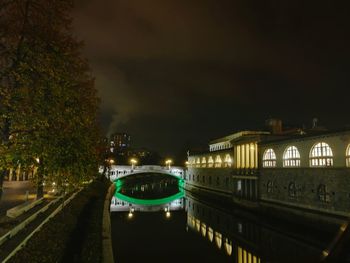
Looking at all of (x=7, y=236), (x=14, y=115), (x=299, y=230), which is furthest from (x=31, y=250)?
(x=299, y=230)

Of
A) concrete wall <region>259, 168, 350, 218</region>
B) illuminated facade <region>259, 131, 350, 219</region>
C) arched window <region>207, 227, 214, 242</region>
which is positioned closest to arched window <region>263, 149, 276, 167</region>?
illuminated facade <region>259, 131, 350, 219</region>

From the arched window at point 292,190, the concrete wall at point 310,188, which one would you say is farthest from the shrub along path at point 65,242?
the arched window at point 292,190

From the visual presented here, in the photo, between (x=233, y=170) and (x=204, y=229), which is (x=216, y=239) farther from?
(x=233, y=170)

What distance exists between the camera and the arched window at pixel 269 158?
38875mm

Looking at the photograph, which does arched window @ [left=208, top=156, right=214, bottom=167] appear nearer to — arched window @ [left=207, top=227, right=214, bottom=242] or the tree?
arched window @ [left=207, top=227, right=214, bottom=242]

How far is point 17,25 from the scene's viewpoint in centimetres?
1386

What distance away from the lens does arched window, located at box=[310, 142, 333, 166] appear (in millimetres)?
29180

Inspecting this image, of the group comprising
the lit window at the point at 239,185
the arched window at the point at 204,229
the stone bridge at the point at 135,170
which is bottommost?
the arched window at the point at 204,229

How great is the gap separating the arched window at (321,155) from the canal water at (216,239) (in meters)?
6.37

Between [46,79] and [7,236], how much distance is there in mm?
7376

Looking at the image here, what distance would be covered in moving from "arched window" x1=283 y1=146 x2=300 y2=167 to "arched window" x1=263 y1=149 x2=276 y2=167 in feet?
8.38

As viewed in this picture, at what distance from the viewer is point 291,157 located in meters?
35.0

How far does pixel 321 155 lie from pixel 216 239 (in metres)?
13.4

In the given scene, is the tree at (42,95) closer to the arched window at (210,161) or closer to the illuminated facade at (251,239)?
the illuminated facade at (251,239)
